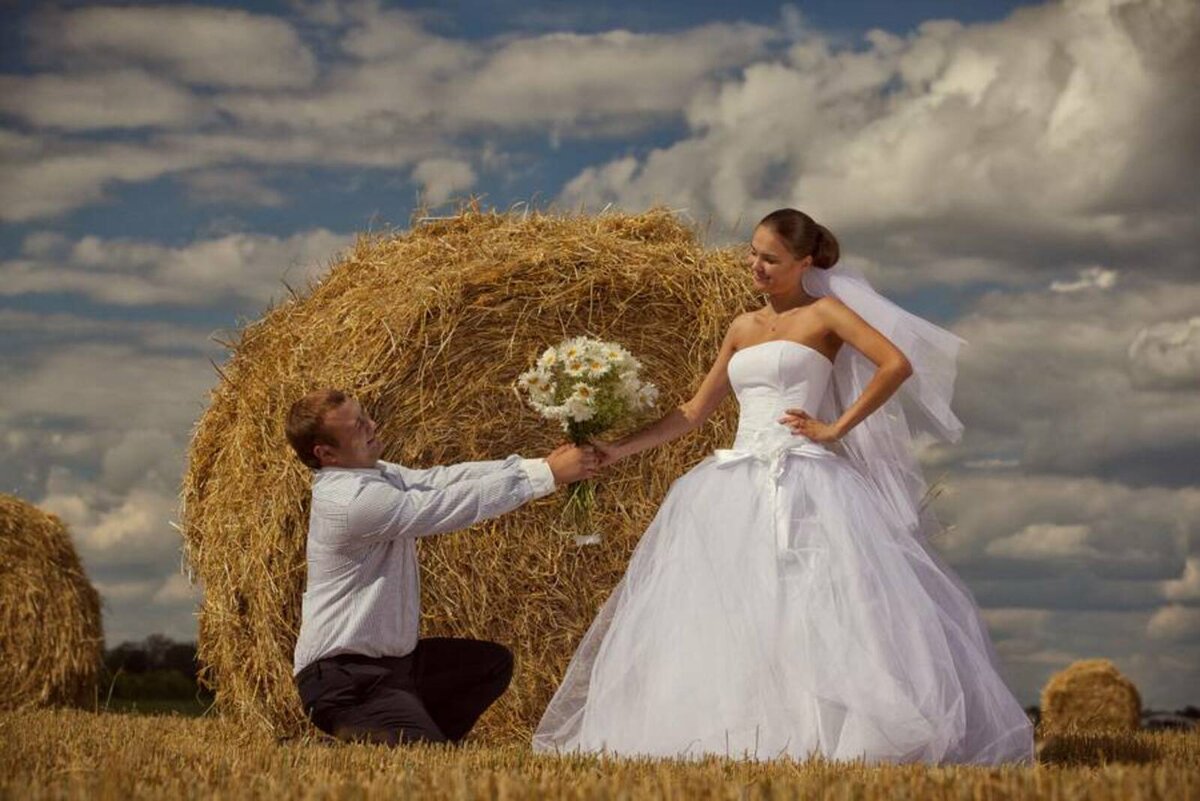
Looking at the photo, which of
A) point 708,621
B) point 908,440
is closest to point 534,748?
point 708,621

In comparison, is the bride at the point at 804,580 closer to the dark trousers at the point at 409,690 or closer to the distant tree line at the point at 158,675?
the dark trousers at the point at 409,690

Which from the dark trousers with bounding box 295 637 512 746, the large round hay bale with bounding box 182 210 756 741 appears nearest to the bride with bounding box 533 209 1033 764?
the dark trousers with bounding box 295 637 512 746

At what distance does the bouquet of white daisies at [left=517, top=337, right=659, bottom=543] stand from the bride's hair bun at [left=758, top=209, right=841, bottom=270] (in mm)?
790

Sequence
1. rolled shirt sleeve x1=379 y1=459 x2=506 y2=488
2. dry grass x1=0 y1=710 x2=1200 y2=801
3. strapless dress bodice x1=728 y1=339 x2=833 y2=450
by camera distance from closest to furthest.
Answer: dry grass x1=0 y1=710 x2=1200 y2=801 < strapless dress bodice x1=728 y1=339 x2=833 y2=450 < rolled shirt sleeve x1=379 y1=459 x2=506 y2=488

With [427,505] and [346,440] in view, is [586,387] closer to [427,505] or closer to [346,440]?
[427,505]

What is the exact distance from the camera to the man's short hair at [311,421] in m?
5.64

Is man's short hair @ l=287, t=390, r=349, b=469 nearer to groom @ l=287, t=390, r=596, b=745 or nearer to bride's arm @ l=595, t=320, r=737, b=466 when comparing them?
groom @ l=287, t=390, r=596, b=745

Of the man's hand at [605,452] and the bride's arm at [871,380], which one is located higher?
the bride's arm at [871,380]

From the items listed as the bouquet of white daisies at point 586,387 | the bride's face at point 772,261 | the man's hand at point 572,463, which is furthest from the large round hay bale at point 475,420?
the bride's face at point 772,261

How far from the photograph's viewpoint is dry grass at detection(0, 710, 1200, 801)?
367 cm

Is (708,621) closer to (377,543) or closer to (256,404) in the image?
(377,543)

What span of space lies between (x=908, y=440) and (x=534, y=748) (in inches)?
76.1

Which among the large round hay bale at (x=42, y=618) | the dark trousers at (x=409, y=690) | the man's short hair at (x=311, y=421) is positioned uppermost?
the man's short hair at (x=311, y=421)

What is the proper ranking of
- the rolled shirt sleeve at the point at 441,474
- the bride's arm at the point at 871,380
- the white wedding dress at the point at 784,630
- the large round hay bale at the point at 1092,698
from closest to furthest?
the white wedding dress at the point at 784,630 < the bride's arm at the point at 871,380 < the rolled shirt sleeve at the point at 441,474 < the large round hay bale at the point at 1092,698
